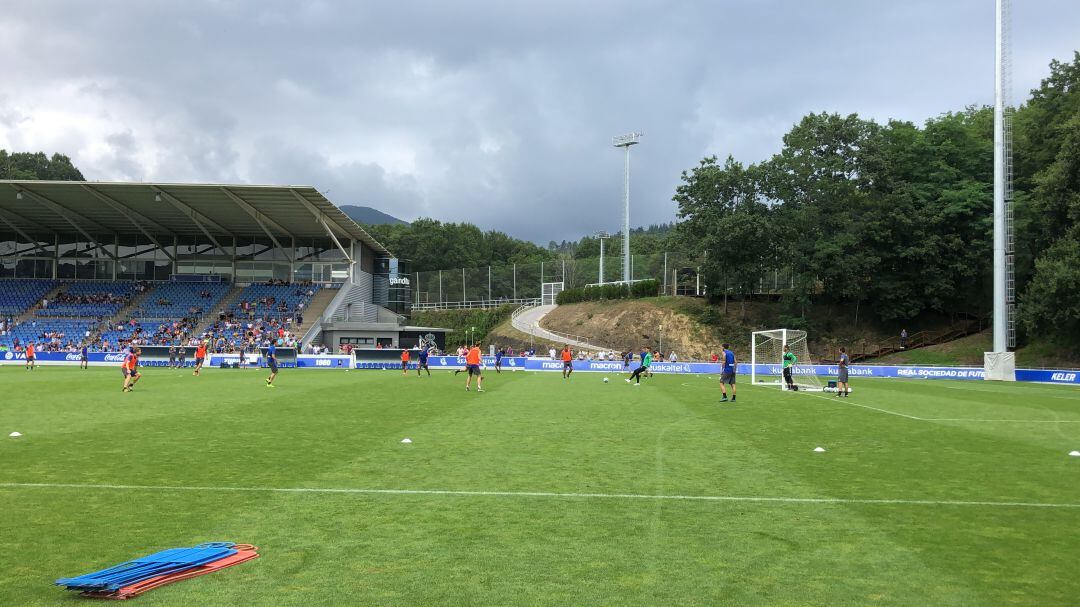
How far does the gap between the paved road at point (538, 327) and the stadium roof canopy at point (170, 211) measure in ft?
61.1

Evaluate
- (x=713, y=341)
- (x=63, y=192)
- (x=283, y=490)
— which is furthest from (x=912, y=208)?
(x=63, y=192)

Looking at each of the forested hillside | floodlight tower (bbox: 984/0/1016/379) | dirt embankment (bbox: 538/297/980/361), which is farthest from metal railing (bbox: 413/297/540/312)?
floodlight tower (bbox: 984/0/1016/379)

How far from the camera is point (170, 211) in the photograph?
5850cm

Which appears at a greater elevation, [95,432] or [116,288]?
[116,288]

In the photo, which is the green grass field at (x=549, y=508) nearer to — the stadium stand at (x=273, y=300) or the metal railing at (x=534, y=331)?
the stadium stand at (x=273, y=300)

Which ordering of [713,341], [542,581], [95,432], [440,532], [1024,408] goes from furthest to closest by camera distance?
[713,341] → [1024,408] → [95,432] → [440,532] → [542,581]

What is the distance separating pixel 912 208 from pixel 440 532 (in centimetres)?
5800

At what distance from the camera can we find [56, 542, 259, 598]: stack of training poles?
527 centimetres

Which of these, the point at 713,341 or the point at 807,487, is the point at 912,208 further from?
the point at 807,487

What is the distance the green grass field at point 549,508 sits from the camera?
5.65 m

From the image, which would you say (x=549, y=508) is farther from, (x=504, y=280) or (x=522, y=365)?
(x=504, y=280)

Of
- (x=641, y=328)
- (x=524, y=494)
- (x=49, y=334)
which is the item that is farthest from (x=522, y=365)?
(x=524, y=494)

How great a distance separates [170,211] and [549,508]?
59206 mm

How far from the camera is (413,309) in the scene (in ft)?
297
